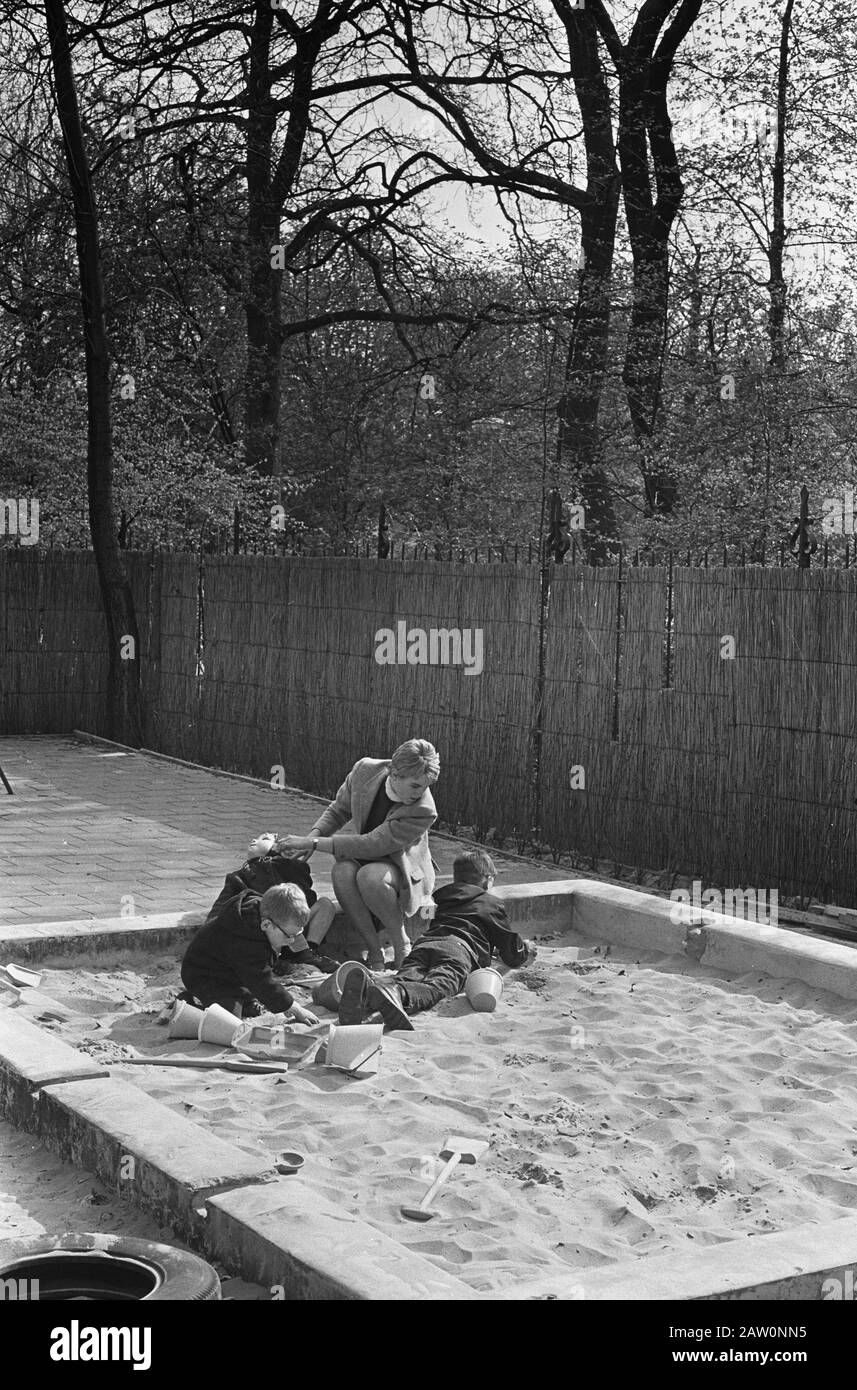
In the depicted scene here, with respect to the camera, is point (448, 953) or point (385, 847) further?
point (385, 847)

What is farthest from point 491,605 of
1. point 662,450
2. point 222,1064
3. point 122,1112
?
point 662,450

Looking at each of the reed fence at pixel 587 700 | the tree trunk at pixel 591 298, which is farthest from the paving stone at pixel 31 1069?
the tree trunk at pixel 591 298

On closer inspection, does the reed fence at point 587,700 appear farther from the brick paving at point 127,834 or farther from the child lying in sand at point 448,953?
the child lying in sand at point 448,953

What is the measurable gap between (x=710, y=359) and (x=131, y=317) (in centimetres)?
684

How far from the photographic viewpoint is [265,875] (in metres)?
6.33

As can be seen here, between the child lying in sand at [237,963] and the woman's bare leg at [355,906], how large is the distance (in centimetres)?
77

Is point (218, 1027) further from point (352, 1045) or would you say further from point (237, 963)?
point (352, 1045)

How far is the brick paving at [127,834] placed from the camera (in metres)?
8.07

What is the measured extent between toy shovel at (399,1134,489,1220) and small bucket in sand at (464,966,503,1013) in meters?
1.48

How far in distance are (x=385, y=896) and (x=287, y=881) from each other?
43 cm

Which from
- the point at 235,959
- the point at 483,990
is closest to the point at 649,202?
the point at 483,990

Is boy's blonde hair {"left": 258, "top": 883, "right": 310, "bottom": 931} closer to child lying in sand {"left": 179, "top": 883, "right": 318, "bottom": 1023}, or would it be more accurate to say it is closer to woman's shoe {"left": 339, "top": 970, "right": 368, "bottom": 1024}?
child lying in sand {"left": 179, "top": 883, "right": 318, "bottom": 1023}

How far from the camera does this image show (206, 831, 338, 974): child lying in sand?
246 inches

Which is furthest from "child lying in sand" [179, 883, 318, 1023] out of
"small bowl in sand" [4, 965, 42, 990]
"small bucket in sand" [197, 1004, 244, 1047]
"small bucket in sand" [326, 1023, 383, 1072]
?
"small bowl in sand" [4, 965, 42, 990]
